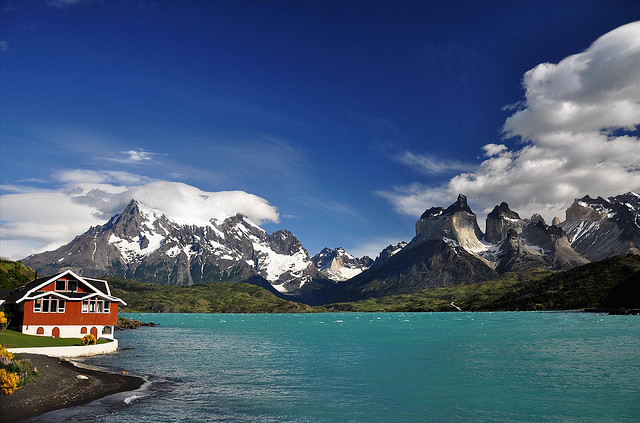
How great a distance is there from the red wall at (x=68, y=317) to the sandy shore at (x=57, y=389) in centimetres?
3000

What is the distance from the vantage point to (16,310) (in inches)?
3327

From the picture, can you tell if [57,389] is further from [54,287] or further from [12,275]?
[12,275]

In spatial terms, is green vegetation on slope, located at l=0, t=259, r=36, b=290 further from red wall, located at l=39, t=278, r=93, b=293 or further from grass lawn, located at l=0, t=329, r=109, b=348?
grass lawn, located at l=0, t=329, r=109, b=348

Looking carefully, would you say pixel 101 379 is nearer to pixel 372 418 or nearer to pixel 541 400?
pixel 372 418

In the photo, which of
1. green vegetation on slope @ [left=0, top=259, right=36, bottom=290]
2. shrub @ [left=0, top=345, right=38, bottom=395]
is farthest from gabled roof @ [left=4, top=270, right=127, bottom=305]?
green vegetation on slope @ [left=0, top=259, right=36, bottom=290]

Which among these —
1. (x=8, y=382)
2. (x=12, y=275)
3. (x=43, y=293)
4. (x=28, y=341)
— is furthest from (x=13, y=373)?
(x=12, y=275)

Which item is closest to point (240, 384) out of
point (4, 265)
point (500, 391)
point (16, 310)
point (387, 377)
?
point (387, 377)

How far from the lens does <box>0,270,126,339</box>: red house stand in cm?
8250

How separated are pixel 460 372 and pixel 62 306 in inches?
2774

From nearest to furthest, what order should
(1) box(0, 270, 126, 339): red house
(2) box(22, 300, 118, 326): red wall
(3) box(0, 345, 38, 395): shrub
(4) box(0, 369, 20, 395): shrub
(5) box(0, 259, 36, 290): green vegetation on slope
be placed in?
(4) box(0, 369, 20, 395): shrub → (3) box(0, 345, 38, 395): shrub → (2) box(22, 300, 118, 326): red wall → (1) box(0, 270, 126, 339): red house → (5) box(0, 259, 36, 290): green vegetation on slope

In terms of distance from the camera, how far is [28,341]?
70.8m

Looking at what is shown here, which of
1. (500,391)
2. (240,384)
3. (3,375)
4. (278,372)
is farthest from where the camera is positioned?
(278,372)

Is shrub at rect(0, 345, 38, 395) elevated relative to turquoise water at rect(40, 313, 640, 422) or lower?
elevated

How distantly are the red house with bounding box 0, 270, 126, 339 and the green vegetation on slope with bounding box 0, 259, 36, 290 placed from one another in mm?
41805
